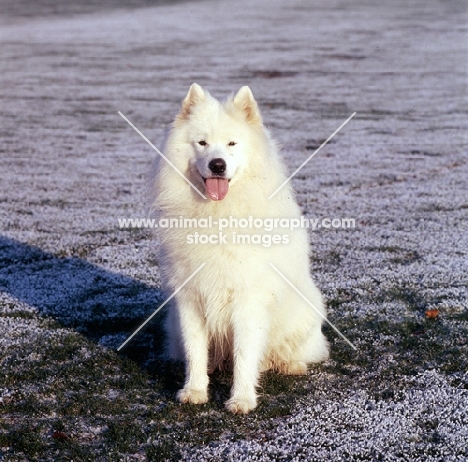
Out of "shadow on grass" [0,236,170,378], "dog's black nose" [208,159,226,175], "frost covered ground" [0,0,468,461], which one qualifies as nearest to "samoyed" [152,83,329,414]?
"dog's black nose" [208,159,226,175]

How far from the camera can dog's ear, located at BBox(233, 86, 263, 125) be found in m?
5.66

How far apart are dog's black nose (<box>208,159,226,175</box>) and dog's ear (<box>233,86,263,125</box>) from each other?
0.53 m

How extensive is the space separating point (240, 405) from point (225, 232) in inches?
55.2

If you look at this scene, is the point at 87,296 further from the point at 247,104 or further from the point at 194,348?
the point at 247,104

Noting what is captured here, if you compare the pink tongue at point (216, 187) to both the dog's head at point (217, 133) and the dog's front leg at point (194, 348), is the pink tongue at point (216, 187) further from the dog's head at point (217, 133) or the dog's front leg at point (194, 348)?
the dog's front leg at point (194, 348)

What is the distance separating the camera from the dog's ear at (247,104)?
5656 millimetres

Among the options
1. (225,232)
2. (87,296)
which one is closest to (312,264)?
(87,296)

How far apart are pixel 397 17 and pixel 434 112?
23.4 meters

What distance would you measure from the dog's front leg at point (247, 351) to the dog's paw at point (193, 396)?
0.76ft

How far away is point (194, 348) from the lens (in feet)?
19.4

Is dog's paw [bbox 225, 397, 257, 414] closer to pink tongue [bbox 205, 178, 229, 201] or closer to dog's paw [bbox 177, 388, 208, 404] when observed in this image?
Answer: dog's paw [bbox 177, 388, 208, 404]

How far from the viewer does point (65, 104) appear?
24.7m

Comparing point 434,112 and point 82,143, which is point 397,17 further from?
point 82,143

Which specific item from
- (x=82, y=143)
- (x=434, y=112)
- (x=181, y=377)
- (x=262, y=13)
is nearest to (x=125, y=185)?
(x=82, y=143)
